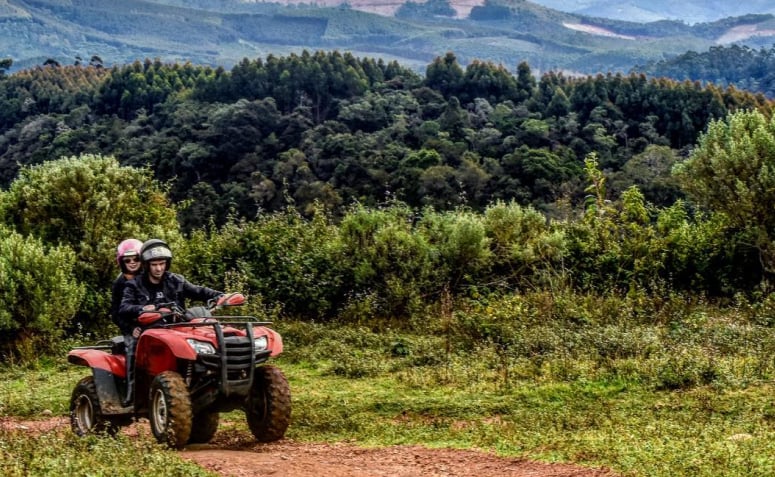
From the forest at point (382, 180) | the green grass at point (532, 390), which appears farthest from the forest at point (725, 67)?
the green grass at point (532, 390)

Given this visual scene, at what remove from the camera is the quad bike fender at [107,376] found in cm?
919

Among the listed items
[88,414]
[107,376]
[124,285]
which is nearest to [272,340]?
[124,285]

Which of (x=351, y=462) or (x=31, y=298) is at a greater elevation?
(x=351, y=462)

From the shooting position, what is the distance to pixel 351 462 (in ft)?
27.7

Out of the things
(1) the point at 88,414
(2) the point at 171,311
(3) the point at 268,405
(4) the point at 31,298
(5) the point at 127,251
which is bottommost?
(4) the point at 31,298

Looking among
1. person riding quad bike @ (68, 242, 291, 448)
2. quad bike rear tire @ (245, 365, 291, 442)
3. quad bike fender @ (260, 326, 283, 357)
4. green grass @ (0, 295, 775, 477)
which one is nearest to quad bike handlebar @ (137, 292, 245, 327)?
person riding quad bike @ (68, 242, 291, 448)

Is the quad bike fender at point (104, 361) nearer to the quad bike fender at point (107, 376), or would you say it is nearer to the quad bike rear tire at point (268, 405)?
the quad bike fender at point (107, 376)

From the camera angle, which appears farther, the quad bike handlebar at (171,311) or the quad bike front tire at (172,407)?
the quad bike handlebar at (171,311)

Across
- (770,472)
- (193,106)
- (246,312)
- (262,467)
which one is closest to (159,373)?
(262,467)

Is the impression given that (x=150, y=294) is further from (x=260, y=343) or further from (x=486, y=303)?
(x=486, y=303)

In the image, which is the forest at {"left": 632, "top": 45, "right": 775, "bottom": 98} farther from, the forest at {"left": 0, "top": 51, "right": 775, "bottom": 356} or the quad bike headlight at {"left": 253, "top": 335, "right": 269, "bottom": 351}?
the quad bike headlight at {"left": 253, "top": 335, "right": 269, "bottom": 351}

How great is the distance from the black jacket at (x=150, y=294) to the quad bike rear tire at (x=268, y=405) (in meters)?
1.03

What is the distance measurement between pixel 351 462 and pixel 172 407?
5.42ft

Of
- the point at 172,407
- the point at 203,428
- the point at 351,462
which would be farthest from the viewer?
the point at 203,428
